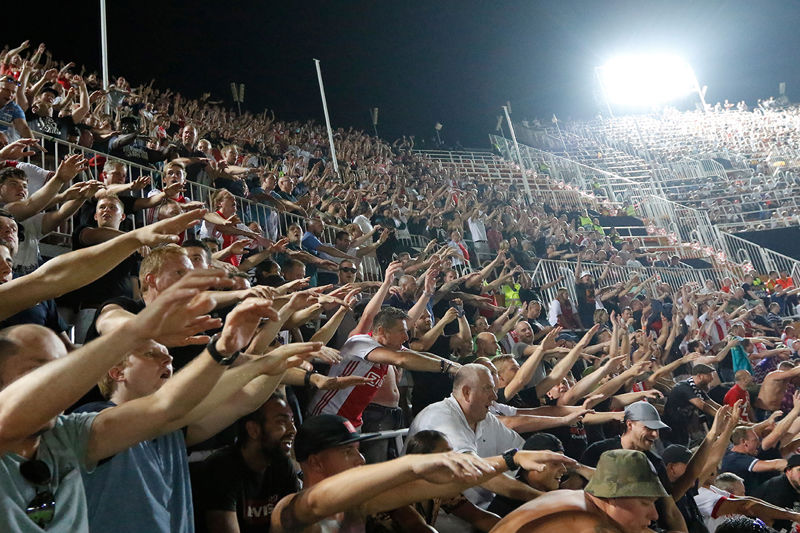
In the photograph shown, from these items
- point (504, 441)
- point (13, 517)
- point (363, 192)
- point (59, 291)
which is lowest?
point (504, 441)

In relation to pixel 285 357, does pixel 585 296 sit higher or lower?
higher

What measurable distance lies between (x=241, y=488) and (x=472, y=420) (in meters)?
2.09

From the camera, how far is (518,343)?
29.3 feet

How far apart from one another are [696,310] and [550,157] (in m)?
14.4

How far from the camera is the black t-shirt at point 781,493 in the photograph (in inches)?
225

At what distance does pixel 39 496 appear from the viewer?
75.1 inches

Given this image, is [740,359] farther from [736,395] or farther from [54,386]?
[54,386]

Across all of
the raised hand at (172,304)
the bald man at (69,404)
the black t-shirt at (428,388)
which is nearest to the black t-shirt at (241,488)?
the bald man at (69,404)

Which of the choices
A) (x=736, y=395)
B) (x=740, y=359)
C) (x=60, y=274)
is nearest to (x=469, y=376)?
(x=60, y=274)

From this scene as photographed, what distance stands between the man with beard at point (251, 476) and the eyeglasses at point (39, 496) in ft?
3.38

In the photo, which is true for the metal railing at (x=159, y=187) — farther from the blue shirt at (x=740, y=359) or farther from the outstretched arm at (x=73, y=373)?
the blue shirt at (x=740, y=359)

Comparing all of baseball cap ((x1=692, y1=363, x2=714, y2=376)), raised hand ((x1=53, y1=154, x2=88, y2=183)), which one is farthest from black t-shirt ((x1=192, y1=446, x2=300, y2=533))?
baseball cap ((x1=692, y1=363, x2=714, y2=376))

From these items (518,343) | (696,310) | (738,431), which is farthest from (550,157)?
(738,431)

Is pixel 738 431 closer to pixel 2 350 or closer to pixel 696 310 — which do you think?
pixel 2 350
